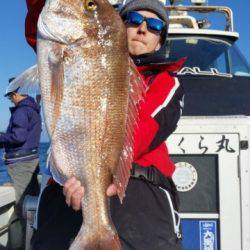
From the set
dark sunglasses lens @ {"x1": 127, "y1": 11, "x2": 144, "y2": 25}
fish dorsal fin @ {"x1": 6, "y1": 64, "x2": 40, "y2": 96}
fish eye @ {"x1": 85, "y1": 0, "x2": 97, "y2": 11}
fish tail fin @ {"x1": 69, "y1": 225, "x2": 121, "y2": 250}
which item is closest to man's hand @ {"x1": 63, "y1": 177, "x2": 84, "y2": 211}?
fish tail fin @ {"x1": 69, "y1": 225, "x2": 121, "y2": 250}

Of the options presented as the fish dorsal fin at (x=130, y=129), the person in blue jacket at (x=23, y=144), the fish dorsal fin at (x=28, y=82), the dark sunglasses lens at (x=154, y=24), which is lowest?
the person in blue jacket at (x=23, y=144)

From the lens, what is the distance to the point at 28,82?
8.61 ft

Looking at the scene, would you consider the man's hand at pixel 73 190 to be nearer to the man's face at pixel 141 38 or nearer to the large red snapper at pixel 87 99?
the large red snapper at pixel 87 99

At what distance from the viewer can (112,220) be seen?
8.93ft

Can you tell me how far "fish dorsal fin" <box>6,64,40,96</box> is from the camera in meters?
2.59

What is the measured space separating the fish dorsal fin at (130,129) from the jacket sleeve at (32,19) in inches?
31.7

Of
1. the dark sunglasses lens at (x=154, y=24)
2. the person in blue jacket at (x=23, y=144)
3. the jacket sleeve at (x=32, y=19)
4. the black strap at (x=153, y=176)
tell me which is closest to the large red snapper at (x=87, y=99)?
the black strap at (x=153, y=176)

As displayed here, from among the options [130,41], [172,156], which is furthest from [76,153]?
[172,156]

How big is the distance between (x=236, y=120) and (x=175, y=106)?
4.15ft

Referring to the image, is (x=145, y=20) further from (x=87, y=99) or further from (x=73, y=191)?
(x=73, y=191)

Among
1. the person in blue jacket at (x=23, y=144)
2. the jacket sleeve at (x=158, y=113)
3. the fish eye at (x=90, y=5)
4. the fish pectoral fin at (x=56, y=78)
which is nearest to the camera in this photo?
the fish pectoral fin at (x=56, y=78)

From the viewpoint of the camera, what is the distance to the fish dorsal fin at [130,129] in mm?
2568

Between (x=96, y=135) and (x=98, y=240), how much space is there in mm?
536

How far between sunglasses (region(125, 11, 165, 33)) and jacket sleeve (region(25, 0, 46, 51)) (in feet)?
1.85
